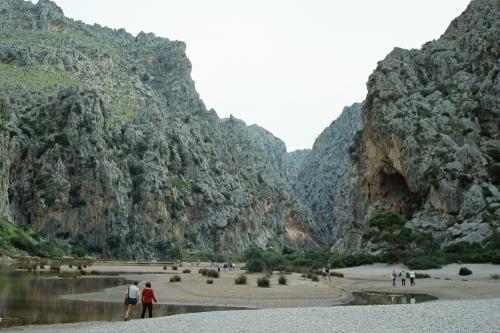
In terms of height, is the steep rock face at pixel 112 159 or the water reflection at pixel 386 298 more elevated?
the steep rock face at pixel 112 159

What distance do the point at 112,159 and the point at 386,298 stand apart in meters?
107

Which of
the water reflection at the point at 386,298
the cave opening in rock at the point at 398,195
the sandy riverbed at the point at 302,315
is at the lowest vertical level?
the water reflection at the point at 386,298

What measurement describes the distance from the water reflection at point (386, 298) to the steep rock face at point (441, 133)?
34.8 meters

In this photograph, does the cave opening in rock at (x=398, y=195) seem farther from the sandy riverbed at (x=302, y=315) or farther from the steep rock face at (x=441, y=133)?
the sandy riverbed at (x=302, y=315)

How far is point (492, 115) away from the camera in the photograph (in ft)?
267

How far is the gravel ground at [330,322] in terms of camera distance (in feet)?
51.0

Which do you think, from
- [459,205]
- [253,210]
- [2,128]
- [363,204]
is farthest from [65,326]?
[253,210]

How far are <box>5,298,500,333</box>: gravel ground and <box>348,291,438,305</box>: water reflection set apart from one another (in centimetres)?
780

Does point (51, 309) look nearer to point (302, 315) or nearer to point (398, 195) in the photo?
point (302, 315)

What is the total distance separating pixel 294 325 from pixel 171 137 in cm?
14349

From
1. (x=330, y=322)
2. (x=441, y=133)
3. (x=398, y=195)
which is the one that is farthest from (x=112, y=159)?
(x=330, y=322)

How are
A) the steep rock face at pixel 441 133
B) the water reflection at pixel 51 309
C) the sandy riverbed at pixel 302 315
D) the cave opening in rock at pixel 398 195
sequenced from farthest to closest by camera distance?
the cave opening in rock at pixel 398 195
the steep rock face at pixel 441 133
the water reflection at pixel 51 309
the sandy riverbed at pixel 302 315

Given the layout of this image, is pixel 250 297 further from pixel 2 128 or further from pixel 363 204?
pixel 2 128

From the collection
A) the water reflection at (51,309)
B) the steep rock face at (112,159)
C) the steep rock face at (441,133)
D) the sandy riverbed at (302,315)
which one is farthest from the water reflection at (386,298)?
the steep rock face at (112,159)
